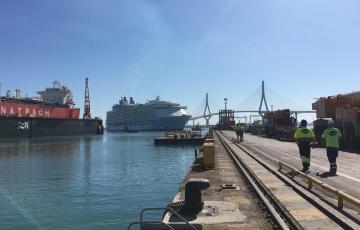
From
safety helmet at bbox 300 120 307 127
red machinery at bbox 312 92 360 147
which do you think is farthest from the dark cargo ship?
safety helmet at bbox 300 120 307 127

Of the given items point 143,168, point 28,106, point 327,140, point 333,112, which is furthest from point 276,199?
point 28,106

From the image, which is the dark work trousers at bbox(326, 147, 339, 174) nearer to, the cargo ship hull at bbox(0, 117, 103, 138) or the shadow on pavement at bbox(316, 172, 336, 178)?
the shadow on pavement at bbox(316, 172, 336, 178)

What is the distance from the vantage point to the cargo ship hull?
96500mm

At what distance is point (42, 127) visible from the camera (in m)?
111

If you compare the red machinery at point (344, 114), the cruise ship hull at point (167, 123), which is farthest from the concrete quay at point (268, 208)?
the cruise ship hull at point (167, 123)

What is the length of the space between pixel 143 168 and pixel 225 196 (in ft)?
74.6

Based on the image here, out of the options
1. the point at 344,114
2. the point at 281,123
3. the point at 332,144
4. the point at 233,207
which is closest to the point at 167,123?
the point at 281,123

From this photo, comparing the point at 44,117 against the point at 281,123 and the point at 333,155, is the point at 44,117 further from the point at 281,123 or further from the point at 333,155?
the point at 333,155

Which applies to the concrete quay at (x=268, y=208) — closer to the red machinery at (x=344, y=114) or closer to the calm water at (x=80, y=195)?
the calm water at (x=80, y=195)

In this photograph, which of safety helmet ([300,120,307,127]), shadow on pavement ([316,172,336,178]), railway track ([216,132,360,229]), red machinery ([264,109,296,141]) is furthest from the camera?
red machinery ([264,109,296,141])

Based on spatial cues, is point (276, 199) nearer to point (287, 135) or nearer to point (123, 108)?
point (287, 135)

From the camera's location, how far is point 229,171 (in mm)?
18094

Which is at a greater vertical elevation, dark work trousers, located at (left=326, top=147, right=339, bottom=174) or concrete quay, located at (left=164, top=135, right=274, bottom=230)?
dark work trousers, located at (left=326, top=147, right=339, bottom=174)

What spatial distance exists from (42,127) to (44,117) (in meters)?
6.30
